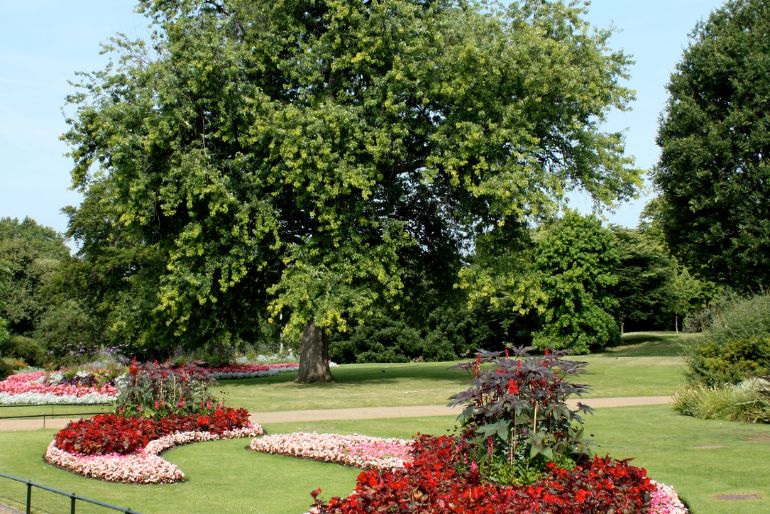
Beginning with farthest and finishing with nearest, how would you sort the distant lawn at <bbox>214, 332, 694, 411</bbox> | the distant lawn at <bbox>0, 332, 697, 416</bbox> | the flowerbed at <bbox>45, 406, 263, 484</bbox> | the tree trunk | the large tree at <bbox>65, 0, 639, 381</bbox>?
the tree trunk < the large tree at <bbox>65, 0, 639, 381</bbox> < the distant lawn at <bbox>214, 332, 694, 411</bbox> < the distant lawn at <bbox>0, 332, 697, 416</bbox> < the flowerbed at <bbox>45, 406, 263, 484</bbox>

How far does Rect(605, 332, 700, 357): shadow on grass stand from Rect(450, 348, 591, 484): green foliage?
23.2 m

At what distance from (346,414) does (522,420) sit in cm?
1022

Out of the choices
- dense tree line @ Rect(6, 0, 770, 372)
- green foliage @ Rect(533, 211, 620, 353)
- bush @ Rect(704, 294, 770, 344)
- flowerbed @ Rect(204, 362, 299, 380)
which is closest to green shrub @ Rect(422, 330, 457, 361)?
green foliage @ Rect(533, 211, 620, 353)

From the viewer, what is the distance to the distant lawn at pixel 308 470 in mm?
9070

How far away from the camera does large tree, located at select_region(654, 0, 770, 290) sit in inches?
1244

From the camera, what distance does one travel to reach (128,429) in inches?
485

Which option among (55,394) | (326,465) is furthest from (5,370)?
(326,465)

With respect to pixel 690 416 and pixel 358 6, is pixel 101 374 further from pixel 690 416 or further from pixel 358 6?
pixel 690 416

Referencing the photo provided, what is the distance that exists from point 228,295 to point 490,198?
A: 29.9 ft

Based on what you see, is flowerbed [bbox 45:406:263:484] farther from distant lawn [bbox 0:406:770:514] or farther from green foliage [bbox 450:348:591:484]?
green foliage [bbox 450:348:591:484]

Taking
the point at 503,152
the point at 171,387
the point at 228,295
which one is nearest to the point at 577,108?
the point at 503,152

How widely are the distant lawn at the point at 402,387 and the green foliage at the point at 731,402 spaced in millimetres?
3329

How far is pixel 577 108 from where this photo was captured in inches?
930

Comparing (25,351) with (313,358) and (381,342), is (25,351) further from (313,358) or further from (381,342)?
(313,358)
